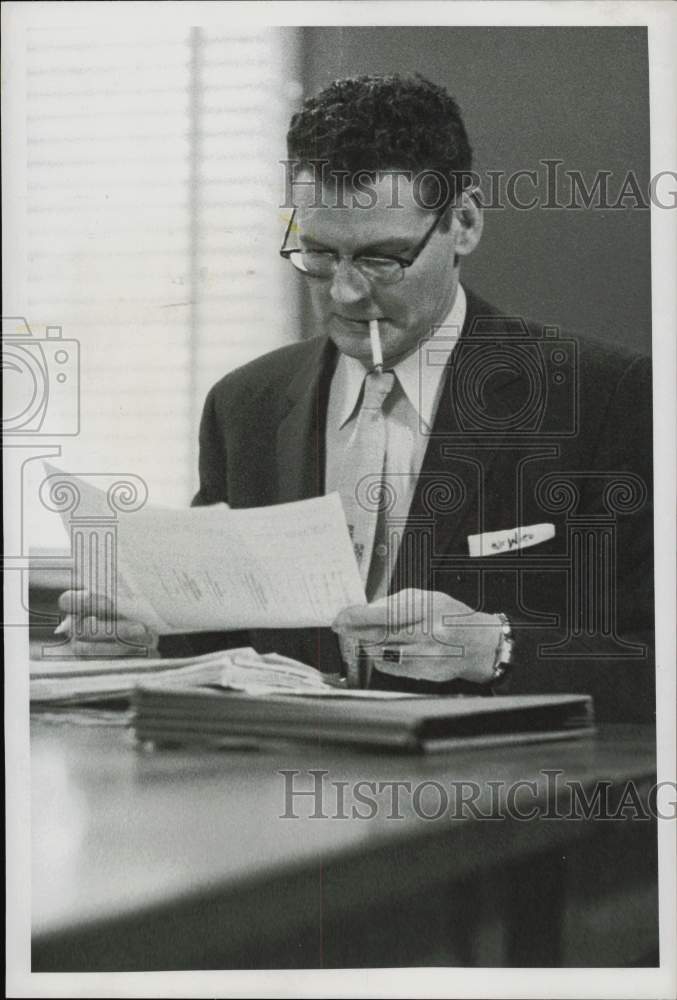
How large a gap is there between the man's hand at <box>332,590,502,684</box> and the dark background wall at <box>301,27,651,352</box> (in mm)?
566

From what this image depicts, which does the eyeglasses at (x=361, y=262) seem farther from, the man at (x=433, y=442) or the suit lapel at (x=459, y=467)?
the suit lapel at (x=459, y=467)

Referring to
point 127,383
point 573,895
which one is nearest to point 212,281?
point 127,383

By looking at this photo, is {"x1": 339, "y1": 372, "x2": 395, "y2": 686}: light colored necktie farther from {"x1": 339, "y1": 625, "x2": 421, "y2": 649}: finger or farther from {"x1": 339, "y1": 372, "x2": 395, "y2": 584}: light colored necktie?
{"x1": 339, "y1": 625, "x2": 421, "y2": 649}: finger

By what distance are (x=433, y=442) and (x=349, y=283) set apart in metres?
0.33

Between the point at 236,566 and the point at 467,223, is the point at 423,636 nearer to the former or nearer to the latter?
the point at 236,566

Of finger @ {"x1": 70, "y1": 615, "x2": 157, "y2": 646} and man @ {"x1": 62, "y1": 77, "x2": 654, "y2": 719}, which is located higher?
man @ {"x1": 62, "y1": 77, "x2": 654, "y2": 719}

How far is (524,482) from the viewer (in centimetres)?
256

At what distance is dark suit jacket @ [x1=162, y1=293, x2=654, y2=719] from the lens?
254 cm
